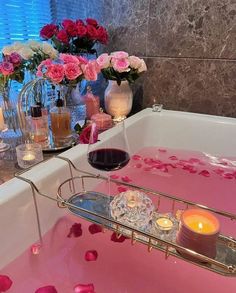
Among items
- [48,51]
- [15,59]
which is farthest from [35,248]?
[48,51]

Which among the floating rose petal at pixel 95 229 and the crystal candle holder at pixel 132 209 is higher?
the crystal candle holder at pixel 132 209

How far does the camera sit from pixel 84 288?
715mm

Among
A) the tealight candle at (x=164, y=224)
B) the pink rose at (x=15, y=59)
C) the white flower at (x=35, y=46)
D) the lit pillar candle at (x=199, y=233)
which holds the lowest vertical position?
the tealight candle at (x=164, y=224)

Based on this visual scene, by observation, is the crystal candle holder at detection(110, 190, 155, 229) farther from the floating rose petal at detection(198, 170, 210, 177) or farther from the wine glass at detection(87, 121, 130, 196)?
the floating rose petal at detection(198, 170, 210, 177)

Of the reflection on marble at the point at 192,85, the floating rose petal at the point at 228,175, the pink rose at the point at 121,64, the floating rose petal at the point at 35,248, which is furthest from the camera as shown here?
the reflection on marble at the point at 192,85

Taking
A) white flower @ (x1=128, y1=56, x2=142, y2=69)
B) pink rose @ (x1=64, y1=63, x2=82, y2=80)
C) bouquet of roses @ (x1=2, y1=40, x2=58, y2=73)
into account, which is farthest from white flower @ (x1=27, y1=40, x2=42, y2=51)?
white flower @ (x1=128, y1=56, x2=142, y2=69)

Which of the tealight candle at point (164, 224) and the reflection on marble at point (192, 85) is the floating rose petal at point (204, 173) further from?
the tealight candle at point (164, 224)

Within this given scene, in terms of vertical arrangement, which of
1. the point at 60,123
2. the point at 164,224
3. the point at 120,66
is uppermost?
the point at 120,66

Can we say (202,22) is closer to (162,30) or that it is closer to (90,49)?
(162,30)

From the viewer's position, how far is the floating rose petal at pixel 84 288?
2.32 ft

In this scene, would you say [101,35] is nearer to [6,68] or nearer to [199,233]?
[6,68]

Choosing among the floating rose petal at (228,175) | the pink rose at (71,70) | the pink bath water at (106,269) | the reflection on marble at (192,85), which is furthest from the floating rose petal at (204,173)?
the pink rose at (71,70)

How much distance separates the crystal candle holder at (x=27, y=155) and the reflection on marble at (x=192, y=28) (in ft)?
3.35

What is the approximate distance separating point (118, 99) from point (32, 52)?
20.2 inches
